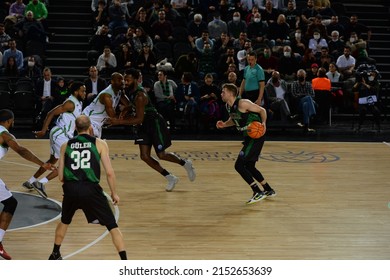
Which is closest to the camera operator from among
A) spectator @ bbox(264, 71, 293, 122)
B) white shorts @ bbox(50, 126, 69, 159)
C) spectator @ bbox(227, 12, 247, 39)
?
spectator @ bbox(264, 71, 293, 122)

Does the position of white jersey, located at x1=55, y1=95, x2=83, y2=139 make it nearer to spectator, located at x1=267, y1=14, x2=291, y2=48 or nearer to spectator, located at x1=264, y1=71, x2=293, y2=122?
spectator, located at x1=264, y1=71, x2=293, y2=122

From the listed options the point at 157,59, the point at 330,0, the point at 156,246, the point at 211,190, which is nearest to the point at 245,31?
the point at 157,59

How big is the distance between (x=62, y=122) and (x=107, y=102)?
0.73 m

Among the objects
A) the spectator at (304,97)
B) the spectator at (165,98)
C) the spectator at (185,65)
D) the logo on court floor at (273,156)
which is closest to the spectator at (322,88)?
the spectator at (304,97)

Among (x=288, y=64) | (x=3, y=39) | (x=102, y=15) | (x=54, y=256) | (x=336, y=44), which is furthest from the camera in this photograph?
(x=336, y=44)

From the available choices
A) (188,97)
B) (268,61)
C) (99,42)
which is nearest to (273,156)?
(188,97)

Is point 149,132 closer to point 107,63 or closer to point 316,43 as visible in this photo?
point 107,63

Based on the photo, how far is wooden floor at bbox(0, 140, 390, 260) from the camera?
30.4 ft

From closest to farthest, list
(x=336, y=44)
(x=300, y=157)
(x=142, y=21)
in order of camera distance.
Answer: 1. (x=300, y=157)
2. (x=142, y=21)
3. (x=336, y=44)

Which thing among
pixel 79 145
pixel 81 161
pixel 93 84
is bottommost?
pixel 93 84

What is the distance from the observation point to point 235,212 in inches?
439

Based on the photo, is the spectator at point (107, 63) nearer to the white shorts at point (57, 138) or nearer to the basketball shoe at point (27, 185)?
the basketball shoe at point (27, 185)

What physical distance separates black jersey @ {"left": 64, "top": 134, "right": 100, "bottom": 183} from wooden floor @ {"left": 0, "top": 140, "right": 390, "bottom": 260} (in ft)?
4.16

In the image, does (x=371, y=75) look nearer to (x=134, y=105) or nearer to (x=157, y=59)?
(x=157, y=59)
